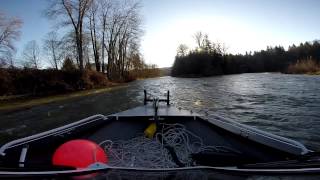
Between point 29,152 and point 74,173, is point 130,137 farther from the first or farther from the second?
point 74,173

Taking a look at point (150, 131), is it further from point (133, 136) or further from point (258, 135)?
point (258, 135)

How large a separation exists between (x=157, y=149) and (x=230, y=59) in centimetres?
6020

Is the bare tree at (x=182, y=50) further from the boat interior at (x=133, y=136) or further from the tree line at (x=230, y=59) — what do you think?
the boat interior at (x=133, y=136)

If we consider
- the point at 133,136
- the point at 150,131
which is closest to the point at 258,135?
the point at 150,131

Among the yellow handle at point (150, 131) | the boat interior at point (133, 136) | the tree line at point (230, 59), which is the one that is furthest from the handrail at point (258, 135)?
the tree line at point (230, 59)

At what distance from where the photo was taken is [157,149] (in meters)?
4.40

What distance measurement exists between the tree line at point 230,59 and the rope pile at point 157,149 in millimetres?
51870

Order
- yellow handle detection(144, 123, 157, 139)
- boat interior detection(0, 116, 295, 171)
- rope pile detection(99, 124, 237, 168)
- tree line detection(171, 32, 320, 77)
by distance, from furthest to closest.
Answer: tree line detection(171, 32, 320, 77), yellow handle detection(144, 123, 157, 139), rope pile detection(99, 124, 237, 168), boat interior detection(0, 116, 295, 171)

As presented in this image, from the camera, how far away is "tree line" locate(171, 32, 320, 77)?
59.5 meters

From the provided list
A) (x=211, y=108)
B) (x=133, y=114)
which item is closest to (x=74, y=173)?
(x=133, y=114)

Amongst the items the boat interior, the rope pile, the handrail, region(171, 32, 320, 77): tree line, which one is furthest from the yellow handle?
region(171, 32, 320, 77): tree line

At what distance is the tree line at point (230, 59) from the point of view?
59.5 metres

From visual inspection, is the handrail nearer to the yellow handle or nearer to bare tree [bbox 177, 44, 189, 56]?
the yellow handle

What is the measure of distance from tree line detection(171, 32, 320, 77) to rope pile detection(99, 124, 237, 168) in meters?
51.9
